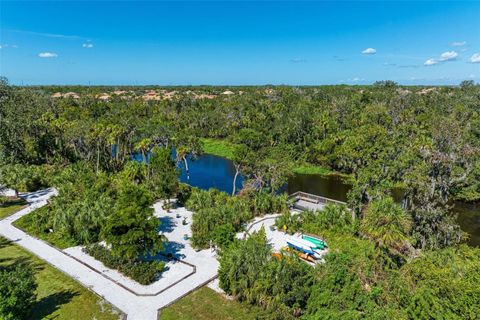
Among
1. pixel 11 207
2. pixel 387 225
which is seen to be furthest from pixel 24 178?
pixel 387 225

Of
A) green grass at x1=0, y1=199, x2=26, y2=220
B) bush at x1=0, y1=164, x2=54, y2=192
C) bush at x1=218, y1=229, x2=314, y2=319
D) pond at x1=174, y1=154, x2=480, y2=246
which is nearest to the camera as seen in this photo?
bush at x1=218, y1=229, x2=314, y2=319

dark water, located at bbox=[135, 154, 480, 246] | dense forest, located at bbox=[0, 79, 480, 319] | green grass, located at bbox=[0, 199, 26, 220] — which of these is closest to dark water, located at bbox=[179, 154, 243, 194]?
dark water, located at bbox=[135, 154, 480, 246]

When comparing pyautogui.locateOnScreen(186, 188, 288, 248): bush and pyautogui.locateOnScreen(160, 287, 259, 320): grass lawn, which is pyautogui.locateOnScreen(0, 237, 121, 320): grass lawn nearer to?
pyautogui.locateOnScreen(160, 287, 259, 320): grass lawn

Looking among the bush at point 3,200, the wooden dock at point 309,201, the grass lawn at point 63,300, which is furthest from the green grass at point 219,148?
the grass lawn at point 63,300

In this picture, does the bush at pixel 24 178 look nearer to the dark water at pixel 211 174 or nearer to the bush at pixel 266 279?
the dark water at pixel 211 174

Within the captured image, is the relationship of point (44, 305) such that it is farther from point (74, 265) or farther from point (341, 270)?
point (341, 270)

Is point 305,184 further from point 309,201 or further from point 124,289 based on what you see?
point 124,289
